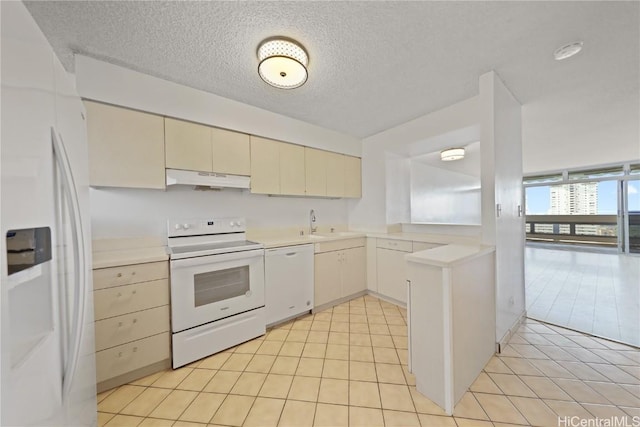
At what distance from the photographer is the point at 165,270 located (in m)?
1.79

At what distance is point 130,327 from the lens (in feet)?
5.40

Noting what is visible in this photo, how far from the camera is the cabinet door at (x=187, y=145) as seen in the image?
2066 mm

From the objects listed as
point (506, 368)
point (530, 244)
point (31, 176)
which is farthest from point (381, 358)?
point (530, 244)

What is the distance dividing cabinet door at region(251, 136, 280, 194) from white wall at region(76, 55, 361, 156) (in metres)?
0.12

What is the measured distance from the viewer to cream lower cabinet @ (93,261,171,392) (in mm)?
1551

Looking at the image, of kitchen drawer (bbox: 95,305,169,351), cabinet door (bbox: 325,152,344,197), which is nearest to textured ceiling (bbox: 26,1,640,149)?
cabinet door (bbox: 325,152,344,197)

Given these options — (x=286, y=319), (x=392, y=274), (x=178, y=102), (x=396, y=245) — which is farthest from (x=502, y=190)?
(x=178, y=102)

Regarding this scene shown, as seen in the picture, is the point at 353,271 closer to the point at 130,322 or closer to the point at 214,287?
the point at 214,287

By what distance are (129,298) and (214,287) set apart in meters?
0.59

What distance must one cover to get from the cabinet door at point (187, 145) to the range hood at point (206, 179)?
0.19ft

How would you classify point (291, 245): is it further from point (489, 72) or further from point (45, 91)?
point (489, 72)

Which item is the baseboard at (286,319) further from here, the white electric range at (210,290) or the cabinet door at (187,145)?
the cabinet door at (187,145)

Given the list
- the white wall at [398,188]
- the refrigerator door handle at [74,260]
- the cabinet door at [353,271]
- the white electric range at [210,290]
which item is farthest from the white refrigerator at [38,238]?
the white wall at [398,188]

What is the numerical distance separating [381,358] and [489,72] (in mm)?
2667
